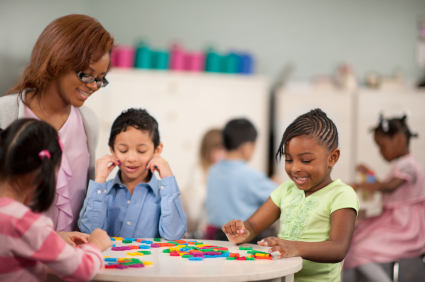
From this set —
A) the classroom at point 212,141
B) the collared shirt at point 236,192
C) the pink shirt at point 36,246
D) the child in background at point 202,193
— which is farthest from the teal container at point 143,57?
the pink shirt at point 36,246

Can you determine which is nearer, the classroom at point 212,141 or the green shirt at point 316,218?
the classroom at point 212,141

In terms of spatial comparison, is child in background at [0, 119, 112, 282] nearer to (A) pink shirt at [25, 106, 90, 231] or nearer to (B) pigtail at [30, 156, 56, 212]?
(B) pigtail at [30, 156, 56, 212]

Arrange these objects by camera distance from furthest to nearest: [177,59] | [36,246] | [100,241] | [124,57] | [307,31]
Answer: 1. [307,31]
2. [177,59]
3. [124,57]
4. [100,241]
5. [36,246]

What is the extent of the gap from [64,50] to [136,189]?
548 mm

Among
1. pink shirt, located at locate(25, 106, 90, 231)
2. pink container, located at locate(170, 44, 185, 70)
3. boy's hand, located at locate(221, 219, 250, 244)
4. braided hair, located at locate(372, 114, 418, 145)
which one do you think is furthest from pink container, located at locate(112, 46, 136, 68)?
boy's hand, located at locate(221, 219, 250, 244)

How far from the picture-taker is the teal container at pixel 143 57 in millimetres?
4715

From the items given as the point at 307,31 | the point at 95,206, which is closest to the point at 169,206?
the point at 95,206

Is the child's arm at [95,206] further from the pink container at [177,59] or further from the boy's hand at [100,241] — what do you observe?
the pink container at [177,59]

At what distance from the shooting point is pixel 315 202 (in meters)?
1.47

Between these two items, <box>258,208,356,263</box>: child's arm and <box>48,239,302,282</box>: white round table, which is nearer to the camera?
<box>48,239,302,282</box>: white round table

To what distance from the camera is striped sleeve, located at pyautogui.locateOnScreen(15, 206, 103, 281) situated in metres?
1.05

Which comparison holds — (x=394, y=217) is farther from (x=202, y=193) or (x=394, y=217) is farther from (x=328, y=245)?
(x=202, y=193)

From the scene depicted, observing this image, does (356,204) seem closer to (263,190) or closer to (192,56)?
(263,190)

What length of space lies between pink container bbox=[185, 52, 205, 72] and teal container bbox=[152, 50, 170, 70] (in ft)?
0.76
